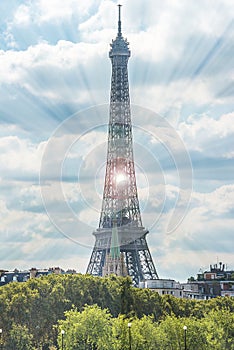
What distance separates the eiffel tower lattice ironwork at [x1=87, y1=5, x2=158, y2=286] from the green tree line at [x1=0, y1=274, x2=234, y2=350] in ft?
73.7

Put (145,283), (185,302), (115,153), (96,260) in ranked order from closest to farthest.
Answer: (185,302) → (145,283) → (96,260) → (115,153)

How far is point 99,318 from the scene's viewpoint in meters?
64.2

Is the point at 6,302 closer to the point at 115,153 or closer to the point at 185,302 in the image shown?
the point at 185,302

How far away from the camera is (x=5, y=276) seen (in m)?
113

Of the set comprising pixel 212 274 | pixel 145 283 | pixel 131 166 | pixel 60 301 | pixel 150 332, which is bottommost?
pixel 150 332

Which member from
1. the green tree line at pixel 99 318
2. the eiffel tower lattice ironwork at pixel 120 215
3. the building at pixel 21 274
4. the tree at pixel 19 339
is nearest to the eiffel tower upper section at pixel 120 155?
the eiffel tower lattice ironwork at pixel 120 215

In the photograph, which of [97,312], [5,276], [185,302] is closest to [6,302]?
[97,312]

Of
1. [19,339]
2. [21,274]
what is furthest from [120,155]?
[19,339]

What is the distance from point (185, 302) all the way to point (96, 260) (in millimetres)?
26904

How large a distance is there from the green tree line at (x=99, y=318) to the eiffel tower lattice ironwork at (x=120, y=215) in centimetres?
2245

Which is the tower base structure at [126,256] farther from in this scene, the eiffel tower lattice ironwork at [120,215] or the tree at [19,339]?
the tree at [19,339]

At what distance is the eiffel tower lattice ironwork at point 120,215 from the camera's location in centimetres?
10819

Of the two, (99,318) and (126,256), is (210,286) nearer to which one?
(126,256)

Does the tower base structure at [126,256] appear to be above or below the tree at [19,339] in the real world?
above
